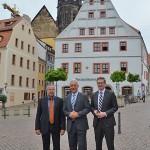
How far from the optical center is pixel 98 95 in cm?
634

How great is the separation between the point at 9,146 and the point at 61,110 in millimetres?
3522

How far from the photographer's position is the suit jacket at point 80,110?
19.7ft

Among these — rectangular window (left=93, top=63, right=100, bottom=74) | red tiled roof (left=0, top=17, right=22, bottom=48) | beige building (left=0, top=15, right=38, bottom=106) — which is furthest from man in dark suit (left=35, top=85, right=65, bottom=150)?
rectangular window (left=93, top=63, right=100, bottom=74)

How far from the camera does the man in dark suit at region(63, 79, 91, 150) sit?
6.01m

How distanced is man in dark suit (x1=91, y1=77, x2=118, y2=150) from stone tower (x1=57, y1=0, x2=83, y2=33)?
241ft

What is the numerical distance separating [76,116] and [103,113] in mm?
559

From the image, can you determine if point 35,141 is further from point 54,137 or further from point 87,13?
point 87,13

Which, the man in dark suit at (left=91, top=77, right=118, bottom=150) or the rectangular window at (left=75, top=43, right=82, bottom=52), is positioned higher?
the rectangular window at (left=75, top=43, right=82, bottom=52)

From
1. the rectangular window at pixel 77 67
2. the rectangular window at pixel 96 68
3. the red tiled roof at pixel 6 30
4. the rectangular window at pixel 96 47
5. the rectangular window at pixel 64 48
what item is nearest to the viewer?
the red tiled roof at pixel 6 30

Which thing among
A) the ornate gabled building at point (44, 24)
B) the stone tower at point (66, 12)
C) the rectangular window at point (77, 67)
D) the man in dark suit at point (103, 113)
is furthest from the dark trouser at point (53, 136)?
the stone tower at point (66, 12)

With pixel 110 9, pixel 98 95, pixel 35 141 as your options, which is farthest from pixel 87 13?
pixel 98 95

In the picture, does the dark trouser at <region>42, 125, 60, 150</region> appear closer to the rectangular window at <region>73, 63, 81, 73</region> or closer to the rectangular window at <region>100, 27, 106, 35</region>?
the rectangular window at <region>73, 63, 81, 73</region>

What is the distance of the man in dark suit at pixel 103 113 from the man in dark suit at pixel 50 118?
2.30ft

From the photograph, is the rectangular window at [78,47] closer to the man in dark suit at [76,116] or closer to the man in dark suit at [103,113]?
the man in dark suit at [103,113]
